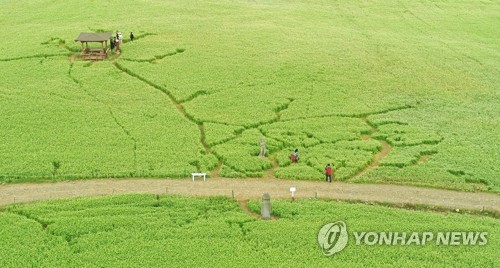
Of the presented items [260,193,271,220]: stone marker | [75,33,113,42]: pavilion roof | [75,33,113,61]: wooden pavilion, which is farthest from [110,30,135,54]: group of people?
[260,193,271,220]: stone marker

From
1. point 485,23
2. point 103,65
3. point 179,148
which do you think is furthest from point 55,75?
point 485,23

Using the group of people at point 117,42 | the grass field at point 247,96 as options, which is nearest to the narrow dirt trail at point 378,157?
the grass field at point 247,96

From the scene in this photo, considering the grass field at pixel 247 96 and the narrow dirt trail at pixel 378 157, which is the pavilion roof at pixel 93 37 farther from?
the narrow dirt trail at pixel 378 157

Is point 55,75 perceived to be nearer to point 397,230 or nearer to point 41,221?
point 41,221

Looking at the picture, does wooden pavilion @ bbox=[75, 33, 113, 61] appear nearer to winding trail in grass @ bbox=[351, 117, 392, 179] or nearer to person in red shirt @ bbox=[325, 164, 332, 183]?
winding trail in grass @ bbox=[351, 117, 392, 179]

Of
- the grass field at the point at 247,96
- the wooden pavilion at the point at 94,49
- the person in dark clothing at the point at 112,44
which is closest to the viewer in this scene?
the grass field at the point at 247,96

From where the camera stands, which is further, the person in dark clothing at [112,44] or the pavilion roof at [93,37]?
the person in dark clothing at [112,44]

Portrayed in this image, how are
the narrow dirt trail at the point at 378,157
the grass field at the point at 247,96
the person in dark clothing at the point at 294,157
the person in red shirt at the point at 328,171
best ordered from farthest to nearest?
1. the person in dark clothing at the point at 294,157
2. the grass field at the point at 247,96
3. the narrow dirt trail at the point at 378,157
4. the person in red shirt at the point at 328,171
